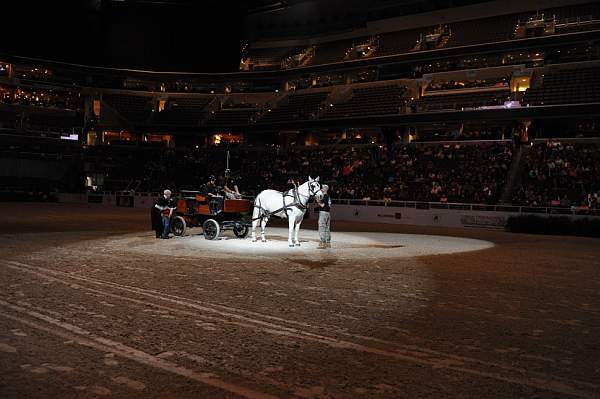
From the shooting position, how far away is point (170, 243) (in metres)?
15.3

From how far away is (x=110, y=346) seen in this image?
5441mm

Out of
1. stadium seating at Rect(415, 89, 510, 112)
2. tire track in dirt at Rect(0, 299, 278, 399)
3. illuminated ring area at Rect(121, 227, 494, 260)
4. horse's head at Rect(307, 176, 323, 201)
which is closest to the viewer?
tire track in dirt at Rect(0, 299, 278, 399)

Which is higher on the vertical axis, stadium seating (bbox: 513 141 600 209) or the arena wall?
stadium seating (bbox: 513 141 600 209)

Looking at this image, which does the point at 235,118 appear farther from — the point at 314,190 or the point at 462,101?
the point at 314,190

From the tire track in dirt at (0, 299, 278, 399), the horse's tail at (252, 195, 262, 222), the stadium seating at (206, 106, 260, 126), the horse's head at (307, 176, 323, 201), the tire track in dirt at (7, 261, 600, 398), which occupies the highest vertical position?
the stadium seating at (206, 106, 260, 126)

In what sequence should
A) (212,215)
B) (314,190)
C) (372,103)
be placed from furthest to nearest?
(372,103)
(212,215)
(314,190)

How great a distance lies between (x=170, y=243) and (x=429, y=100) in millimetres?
29675

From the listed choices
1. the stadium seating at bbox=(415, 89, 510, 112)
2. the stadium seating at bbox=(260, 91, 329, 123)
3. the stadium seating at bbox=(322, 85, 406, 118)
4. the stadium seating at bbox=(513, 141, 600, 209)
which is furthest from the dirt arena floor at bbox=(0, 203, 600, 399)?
the stadium seating at bbox=(260, 91, 329, 123)

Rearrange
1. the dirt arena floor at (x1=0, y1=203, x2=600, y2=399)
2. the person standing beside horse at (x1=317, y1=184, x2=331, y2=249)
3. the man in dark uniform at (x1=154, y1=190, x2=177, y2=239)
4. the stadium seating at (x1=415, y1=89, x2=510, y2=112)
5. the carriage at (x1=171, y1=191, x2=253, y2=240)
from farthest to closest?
the stadium seating at (x1=415, y1=89, x2=510, y2=112)
the man in dark uniform at (x1=154, y1=190, x2=177, y2=239)
the carriage at (x1=171, y1=191, x2=253, y2=240)
the person standing beside horse at (x1=317, y1=184, x2=331, y2=249)
the dirt arena floor at (x1=0, y1=203, x2=600, y2=399)

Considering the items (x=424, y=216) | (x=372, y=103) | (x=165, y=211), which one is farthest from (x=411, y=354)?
(x=372, y=103)

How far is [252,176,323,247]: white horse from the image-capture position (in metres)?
15.0

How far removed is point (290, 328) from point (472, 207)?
23.1 meters

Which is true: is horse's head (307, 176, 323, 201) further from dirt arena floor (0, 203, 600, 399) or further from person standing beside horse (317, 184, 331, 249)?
dirt arena floor (0, 203, 600, 399)

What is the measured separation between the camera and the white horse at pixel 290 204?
1505 centimetres
